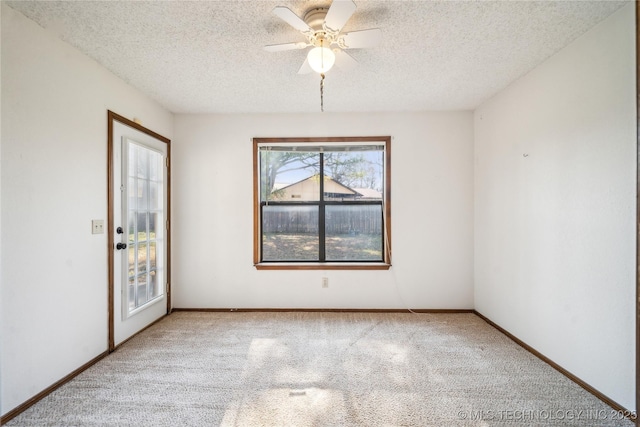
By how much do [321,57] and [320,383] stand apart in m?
2.25

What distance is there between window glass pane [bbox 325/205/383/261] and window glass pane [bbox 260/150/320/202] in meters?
0.37

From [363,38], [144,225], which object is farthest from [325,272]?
[363,38]

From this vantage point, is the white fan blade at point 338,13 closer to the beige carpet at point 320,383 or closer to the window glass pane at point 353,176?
the window glass pane at point 353,176

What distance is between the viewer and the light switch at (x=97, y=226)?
7.63 ft

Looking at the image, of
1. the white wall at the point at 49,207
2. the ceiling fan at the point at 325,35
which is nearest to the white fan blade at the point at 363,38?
the ceiling fan at the point at 325,35

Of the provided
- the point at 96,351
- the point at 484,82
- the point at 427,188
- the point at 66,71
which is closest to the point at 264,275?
the point at 96,351

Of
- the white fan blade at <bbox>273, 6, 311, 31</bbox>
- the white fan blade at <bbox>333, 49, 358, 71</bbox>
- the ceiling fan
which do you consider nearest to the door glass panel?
the ceiling fan

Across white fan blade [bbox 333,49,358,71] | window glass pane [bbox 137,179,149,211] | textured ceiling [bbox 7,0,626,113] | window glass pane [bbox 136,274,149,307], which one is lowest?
window glass pane [bbox 136,274,149,307]

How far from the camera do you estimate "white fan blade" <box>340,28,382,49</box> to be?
1.75 meters

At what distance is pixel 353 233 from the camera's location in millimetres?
3662

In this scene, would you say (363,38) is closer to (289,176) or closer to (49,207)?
(289,176)

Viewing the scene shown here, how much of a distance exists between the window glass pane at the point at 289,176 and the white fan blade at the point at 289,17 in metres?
1.94

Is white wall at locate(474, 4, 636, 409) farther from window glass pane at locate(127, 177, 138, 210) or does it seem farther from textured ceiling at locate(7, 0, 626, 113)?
window glass pane at locate(127, 177, 138, 210)

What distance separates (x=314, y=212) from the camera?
366 cm
